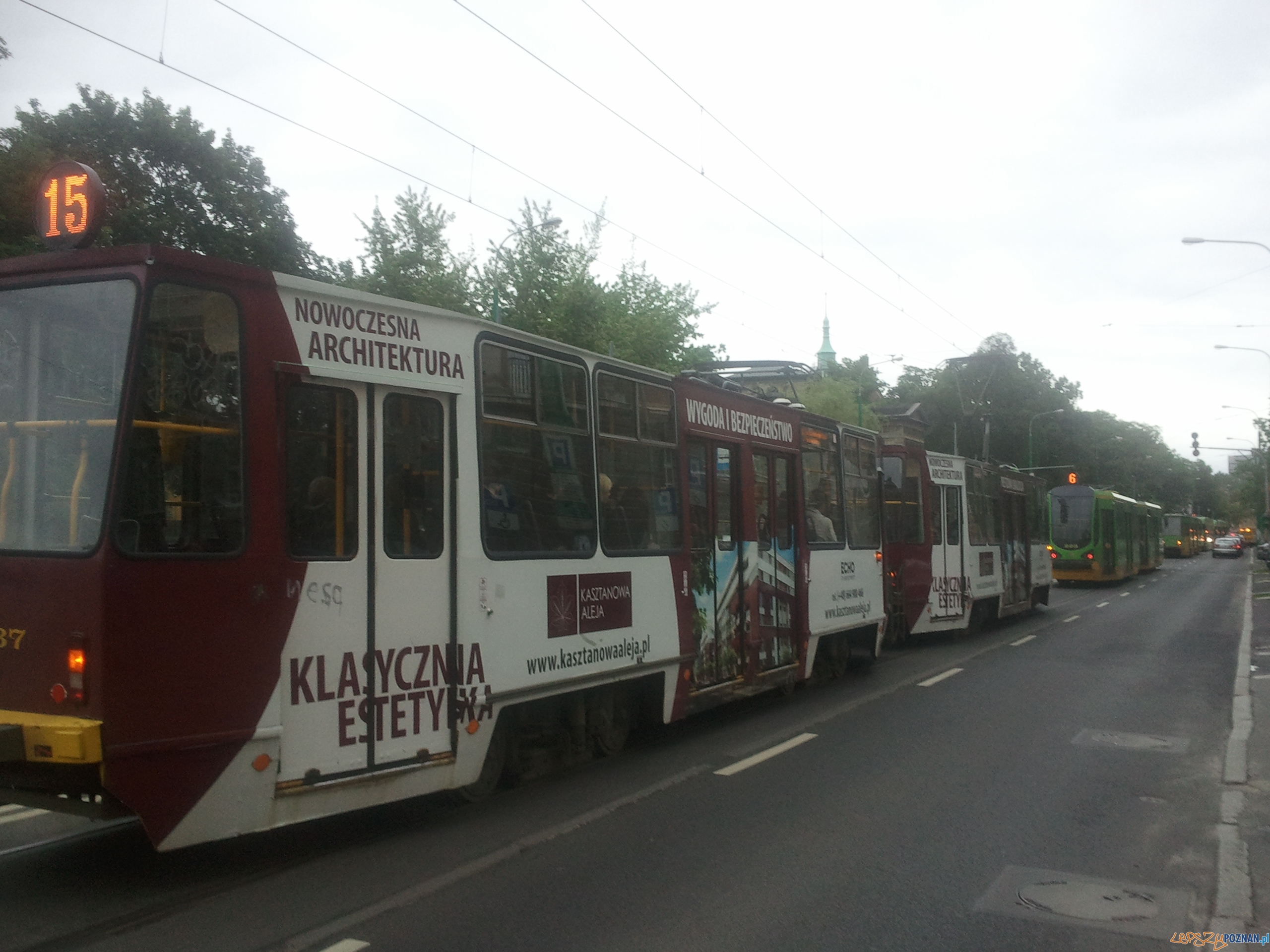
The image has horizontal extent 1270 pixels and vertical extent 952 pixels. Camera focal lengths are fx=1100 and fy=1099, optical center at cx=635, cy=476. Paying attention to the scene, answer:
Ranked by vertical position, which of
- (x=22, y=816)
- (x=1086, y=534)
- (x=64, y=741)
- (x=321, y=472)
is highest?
(x=321, y=472)

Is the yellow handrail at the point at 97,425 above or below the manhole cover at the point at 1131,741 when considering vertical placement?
above

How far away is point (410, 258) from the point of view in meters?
30.9

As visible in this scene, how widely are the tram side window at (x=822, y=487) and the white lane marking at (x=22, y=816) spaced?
24.1ft

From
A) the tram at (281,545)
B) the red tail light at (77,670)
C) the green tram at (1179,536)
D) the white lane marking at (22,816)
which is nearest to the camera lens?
the red tail light at (77,670)

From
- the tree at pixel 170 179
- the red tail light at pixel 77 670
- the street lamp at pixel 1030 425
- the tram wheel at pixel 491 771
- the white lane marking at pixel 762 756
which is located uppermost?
the tree at pixel 170 179

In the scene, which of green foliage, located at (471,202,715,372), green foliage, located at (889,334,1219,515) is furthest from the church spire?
green foliage, located at (471,202,715,372)

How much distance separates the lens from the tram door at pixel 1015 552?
70.5ft

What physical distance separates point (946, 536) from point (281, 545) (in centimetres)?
1434

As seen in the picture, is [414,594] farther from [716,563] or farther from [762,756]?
[716,563]

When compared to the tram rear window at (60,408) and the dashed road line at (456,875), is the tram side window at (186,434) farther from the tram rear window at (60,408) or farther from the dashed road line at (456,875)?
the dashed road line at (456,875)

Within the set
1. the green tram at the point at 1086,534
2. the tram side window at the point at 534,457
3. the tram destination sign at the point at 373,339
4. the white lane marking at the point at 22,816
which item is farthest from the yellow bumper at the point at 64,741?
the green tram at the point at 1086,534

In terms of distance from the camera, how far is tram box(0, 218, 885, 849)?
4898 millimetres

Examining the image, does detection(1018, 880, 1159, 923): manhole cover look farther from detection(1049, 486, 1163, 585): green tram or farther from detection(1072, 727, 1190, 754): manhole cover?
detection(1049, 486, 1163, 585): green tram

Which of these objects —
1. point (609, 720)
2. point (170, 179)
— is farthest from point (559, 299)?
point (609, 720)
